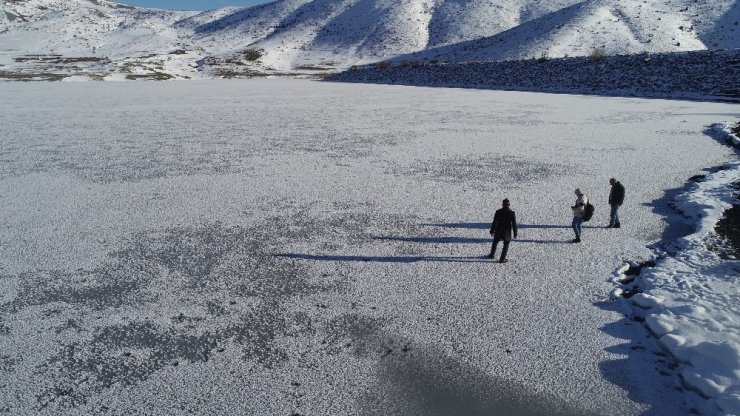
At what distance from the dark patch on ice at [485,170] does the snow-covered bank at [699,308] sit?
520 cm

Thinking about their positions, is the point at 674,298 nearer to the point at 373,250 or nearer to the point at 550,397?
the point at 550,397

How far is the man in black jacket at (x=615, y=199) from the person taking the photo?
11016 mm

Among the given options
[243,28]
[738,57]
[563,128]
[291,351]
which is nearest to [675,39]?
[738,57]

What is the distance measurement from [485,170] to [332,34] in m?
129

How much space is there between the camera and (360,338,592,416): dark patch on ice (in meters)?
5.78

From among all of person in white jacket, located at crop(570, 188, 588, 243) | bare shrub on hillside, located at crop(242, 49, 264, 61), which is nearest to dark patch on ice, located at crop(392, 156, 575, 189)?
person in white jacket, located at crop(570, 188, 588, 243)

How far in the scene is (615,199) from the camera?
11.1 m

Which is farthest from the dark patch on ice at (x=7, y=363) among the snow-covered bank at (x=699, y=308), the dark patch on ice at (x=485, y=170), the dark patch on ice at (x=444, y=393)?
the dark patch on ice at (x=485, y=170)

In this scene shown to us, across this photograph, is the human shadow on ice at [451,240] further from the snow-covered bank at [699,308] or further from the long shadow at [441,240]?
the snow-covered bank at [699,308]

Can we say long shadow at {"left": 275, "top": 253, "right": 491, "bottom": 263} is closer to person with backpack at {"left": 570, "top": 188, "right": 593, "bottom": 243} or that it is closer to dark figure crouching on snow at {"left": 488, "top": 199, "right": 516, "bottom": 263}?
dark figure crouching on snow at {"left": 488, "top": 199, "right": 516, "bottom": 263}

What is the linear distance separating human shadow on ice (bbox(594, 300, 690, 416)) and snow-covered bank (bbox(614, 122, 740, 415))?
17 cm

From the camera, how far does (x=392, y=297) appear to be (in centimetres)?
834

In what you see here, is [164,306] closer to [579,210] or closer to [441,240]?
[441,240]

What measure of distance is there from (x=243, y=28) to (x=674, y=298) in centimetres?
16459
